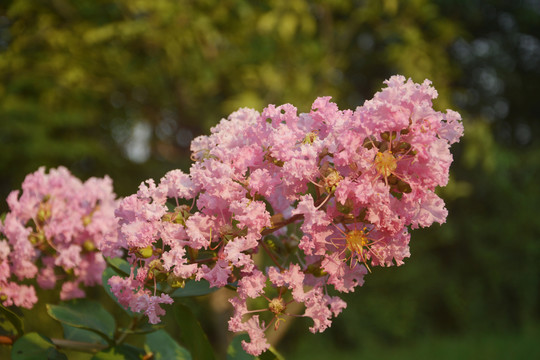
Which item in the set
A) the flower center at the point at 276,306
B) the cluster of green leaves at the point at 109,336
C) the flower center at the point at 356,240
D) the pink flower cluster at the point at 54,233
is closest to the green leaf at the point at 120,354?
the cluster of green leaves at the point at 109,336

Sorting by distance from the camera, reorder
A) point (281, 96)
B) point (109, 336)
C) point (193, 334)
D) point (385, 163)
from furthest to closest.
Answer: point (281, 96) < point (109, 336) < point (193, 334) < point (385, 163)

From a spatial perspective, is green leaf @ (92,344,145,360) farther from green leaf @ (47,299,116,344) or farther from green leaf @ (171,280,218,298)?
green leaf @ (171,280,218,298)

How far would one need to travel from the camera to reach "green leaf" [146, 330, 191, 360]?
45.3 inches

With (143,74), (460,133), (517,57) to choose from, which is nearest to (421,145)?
(460,133)

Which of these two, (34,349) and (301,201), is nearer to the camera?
(301,201)

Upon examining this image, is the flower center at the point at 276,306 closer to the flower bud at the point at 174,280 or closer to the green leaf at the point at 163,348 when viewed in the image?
the flower bud at the point at 174,280

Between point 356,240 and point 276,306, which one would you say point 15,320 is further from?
point 356,240

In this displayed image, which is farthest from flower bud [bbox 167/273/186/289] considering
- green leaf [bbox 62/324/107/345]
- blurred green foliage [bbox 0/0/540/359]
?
blurred green foliage [bbox 0/0/540/359]

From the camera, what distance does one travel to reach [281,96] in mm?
4461

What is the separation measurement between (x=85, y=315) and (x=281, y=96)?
347cm

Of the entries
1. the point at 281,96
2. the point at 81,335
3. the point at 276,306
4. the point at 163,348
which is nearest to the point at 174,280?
the point at 276,306

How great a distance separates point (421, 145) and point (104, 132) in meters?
5.11

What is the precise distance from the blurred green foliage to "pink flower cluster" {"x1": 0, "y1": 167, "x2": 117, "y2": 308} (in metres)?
2.67

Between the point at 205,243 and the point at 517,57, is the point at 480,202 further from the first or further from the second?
the point at 205,243
